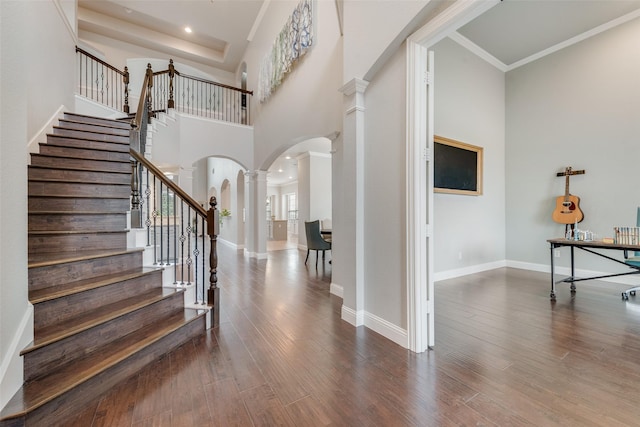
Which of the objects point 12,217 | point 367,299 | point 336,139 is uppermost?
point 336,139

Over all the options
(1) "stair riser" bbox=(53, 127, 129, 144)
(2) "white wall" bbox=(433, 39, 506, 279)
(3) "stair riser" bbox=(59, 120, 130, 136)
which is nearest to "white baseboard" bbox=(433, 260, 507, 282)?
(2) "white wall" bbox=(433, 39, 506, 279)

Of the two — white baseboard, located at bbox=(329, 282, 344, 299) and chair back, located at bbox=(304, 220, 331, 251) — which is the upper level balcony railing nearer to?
chair back, located at bbox=(304, 220, 331, 251)

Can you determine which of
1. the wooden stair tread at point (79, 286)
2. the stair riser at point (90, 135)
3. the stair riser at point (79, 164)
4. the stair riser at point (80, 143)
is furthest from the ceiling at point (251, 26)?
the wooden stair tread at point (79, 286)

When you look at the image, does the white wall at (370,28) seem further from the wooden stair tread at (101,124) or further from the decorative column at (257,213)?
the decorative column at (257,213)

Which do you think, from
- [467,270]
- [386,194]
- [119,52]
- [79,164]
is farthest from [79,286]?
[119,52]

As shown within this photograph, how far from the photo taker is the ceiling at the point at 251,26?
144 inches

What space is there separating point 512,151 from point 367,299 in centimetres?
456

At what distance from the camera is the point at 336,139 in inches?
138

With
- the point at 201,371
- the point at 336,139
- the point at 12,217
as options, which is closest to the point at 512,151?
the point at 336,139

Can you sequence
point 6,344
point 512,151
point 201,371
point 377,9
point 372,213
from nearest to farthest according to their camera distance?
point 6,344 < point 201,371 < point 377,9 < point 372,213 < point 512,151

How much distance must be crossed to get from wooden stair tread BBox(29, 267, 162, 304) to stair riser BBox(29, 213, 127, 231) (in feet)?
2.10

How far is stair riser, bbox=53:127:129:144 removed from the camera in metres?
3.78

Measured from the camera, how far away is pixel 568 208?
417 centimetres

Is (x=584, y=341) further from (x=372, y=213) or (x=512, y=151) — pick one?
(x=512, y=151)
